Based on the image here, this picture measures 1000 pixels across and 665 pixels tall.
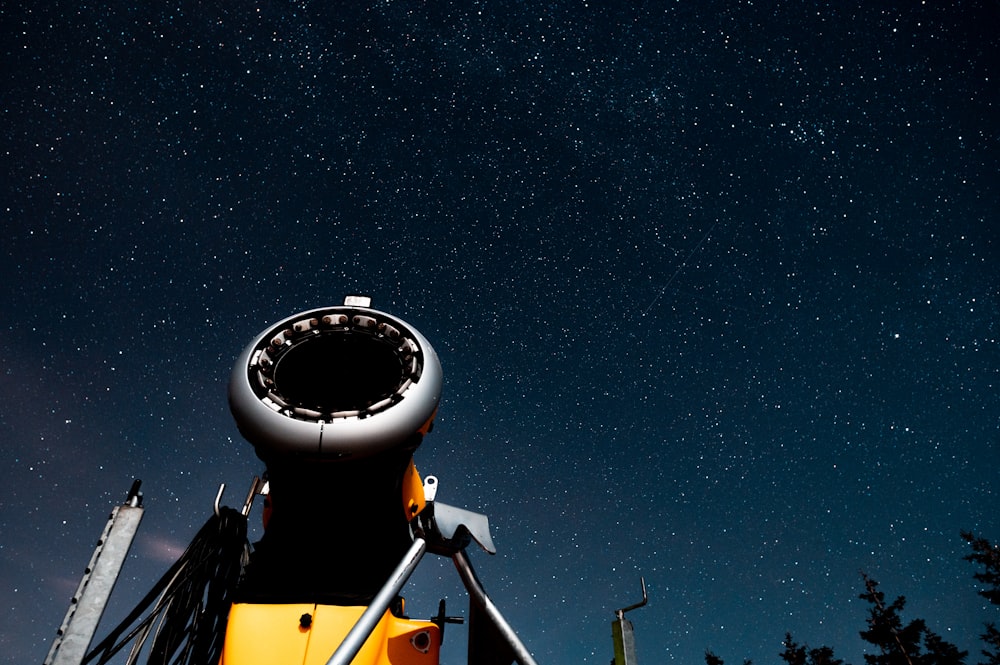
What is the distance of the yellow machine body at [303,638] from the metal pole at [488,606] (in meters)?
0.38

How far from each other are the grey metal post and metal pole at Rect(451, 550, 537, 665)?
1270 mm

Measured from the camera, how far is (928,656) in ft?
98.3

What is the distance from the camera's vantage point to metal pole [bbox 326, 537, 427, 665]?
75.4 inches

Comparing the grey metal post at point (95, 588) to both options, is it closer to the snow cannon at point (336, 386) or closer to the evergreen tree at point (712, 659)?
the snow cannon at point (336, 386)

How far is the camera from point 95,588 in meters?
1.73

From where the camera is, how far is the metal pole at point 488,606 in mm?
2238

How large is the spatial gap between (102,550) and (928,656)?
133 ft

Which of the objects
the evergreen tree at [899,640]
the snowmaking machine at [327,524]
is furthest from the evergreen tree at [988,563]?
the snowmaking machine at [327,524]

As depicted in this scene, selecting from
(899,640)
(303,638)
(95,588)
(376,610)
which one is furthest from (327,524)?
(899,640)

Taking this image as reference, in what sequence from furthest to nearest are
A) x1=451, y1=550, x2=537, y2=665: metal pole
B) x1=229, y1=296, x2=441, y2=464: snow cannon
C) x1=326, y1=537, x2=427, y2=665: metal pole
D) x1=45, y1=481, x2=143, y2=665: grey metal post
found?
x1=229, y1=296, x2=441, y2=464: snow cannon, x1=451, y1=550, x2=537, y2=665: metal pole, x1=326, y1=537, x2=427, y2=665: metal pole, x1=45, y1=481, x2=143, y2=665: grey metal post

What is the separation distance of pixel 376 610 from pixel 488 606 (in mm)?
555

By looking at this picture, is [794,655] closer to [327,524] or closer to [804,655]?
[804,655]

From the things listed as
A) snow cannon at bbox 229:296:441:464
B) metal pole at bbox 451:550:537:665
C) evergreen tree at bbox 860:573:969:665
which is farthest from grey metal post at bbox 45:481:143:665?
evergreen tree at bbox 860:573:969:665

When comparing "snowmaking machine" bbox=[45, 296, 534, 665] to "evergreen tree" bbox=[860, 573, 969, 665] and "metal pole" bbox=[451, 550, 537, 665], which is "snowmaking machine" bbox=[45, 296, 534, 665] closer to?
"metal pole" bbox=[451, 550, 537, 665]
